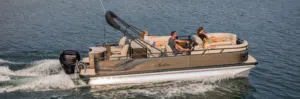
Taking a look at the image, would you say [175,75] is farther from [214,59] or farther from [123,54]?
[123,54]

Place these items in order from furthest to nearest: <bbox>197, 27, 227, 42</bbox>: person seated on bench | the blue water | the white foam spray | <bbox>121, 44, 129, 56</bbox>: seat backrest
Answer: <bbox>197, 27, 227, 42</bbox>: person seated on bench → <bbox>121, 44, 129, 56</bbox>: seat backrest → the blue water → the white foam spray

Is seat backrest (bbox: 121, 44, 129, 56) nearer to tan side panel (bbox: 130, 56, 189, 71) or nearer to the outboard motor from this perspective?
tan side panel (bbox: 130, 56, 189, 71)

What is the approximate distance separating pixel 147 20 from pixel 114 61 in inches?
530

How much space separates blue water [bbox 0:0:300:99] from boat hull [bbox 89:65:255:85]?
0.26m

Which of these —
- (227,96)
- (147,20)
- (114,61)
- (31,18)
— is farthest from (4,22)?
(227,96)

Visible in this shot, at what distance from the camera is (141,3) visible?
1310 inches

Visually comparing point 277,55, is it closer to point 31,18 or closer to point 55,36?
point 55,36

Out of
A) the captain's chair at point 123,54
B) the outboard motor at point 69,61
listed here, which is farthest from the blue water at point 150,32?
the captain's chair at point 123,54

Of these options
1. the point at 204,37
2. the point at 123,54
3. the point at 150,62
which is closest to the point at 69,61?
the point at 123,54

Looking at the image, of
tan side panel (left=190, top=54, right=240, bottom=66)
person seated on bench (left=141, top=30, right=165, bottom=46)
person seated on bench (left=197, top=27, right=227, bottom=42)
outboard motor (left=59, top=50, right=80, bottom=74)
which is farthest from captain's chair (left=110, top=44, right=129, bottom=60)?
person seated on bench (left=197, top=27, right=227, bottom=42)

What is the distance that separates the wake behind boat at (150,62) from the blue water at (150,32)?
1.41 feet

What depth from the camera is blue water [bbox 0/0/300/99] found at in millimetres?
15109

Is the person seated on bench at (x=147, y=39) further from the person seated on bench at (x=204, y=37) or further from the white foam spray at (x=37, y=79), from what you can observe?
the white foam spray at (x=37, y=79)

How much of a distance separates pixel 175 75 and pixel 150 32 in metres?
9.99
